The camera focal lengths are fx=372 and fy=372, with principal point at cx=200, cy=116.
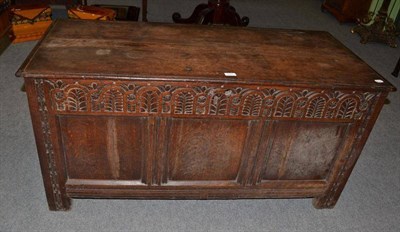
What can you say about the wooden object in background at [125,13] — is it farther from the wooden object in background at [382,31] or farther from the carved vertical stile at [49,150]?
the wooden object in background at [382,31]

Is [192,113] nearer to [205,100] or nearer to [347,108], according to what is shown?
[205,100]

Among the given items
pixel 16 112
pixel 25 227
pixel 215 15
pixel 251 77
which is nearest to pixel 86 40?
pixel 251 77

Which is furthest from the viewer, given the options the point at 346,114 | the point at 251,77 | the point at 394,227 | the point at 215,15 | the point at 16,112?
the point at 215,15

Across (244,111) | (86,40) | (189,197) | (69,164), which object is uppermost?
(86,40)

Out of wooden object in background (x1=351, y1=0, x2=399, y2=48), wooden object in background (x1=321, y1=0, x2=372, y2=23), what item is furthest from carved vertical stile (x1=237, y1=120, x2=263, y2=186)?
wooden object in background (x1=321, y1=0, x2=372, y2=23)

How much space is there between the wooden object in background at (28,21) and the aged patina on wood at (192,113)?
5.31 ft

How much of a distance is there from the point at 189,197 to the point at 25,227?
73 centimetres

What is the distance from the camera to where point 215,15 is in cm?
335

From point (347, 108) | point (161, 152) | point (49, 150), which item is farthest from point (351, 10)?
point (49, 150)

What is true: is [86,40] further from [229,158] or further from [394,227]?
[394,227]

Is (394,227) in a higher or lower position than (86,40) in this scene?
lower

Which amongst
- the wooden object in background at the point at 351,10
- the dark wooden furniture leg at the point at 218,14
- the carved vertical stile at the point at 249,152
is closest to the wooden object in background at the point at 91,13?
the dark wooden furniture leg at the point at 218,14

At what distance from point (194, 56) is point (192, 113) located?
0.90 feet

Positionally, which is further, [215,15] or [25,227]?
[215,15]
